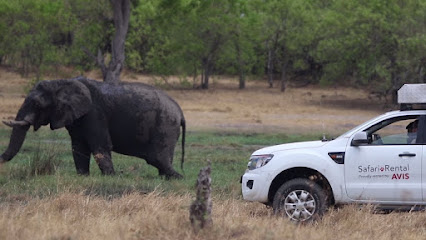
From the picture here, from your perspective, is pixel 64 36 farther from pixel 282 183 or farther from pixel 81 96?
pixel 282 183

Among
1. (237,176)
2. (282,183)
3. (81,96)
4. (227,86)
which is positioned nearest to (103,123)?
(81,96)

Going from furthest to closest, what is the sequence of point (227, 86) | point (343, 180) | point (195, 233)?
point (227, 86) → point (343, 180) → point (195, 233)

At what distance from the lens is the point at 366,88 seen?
145 feet

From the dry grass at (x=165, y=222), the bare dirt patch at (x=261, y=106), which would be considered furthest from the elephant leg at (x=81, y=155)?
the bare dirt patch at (x=261, y=106)

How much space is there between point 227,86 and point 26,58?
1065 cm

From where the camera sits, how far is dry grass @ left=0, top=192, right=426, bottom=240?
9172mm

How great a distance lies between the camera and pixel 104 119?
56.5ft

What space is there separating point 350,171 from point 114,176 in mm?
6357

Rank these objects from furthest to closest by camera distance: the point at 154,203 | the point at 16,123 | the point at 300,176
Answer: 1. the point at 16,123
2. the point at 300,176
3. the point at 154,203

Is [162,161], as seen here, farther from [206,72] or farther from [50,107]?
[206,72]

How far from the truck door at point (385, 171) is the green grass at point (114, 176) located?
3.16m

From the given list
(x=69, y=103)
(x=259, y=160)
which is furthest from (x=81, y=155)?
(x=259, y=160)

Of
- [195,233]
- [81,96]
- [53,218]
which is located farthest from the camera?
[81,96]

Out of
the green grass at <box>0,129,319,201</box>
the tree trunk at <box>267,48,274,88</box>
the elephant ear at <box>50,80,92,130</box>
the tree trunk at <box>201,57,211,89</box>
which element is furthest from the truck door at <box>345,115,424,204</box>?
the tree trunk at <box>267,48,274,88</box>
